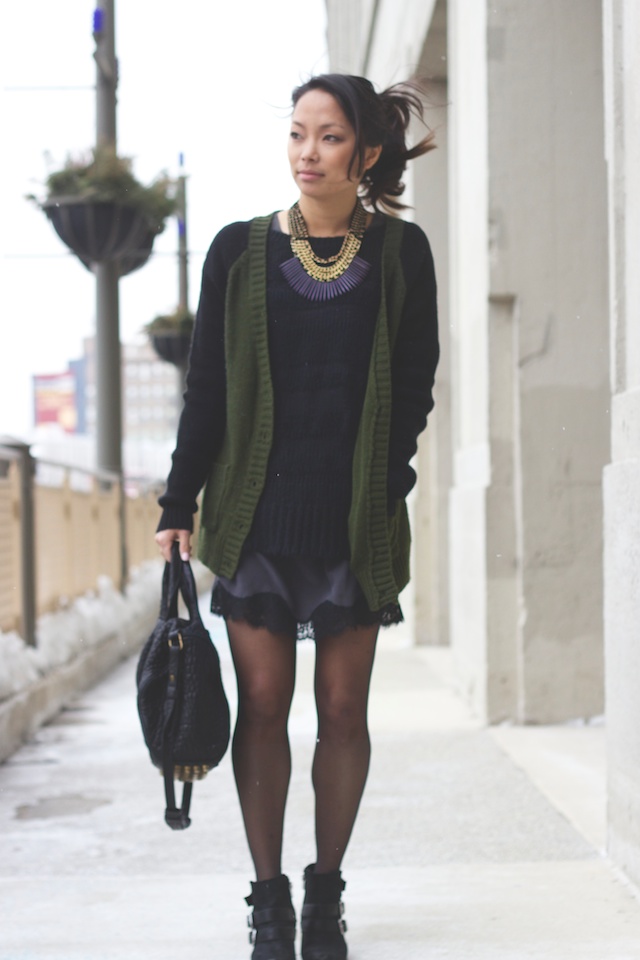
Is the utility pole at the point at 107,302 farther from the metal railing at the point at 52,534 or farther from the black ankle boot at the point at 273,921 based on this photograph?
the black ankle boot at the point at 273,921

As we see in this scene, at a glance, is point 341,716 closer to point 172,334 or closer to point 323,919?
point 323,919

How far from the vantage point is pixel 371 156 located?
9.78 ft

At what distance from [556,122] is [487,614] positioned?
2.13 meters

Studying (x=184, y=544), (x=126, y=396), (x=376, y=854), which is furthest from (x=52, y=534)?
(x=126, y=396)

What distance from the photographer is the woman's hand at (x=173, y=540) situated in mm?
Answer: 3031

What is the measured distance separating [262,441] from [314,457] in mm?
109

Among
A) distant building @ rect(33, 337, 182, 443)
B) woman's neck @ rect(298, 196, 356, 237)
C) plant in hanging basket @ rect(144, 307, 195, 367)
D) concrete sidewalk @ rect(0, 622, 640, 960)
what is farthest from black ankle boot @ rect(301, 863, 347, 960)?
distant building @ rect(33, 337, 182, 443)

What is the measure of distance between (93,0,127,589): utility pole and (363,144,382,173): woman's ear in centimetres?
858

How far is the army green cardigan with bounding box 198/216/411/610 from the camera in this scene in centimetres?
290

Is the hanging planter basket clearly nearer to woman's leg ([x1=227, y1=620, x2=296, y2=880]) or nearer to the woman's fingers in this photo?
the woman's fingers

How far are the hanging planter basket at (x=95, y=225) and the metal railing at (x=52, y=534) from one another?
1663mm

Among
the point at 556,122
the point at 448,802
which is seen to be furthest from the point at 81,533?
the point at 448,802

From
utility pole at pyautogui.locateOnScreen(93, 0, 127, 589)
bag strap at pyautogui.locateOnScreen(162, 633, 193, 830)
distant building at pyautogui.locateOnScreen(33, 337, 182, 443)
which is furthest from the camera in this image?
distant building at pyautogui.locateOnScreen(33, 337, 182, 443)

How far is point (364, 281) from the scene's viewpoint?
2959 mm
